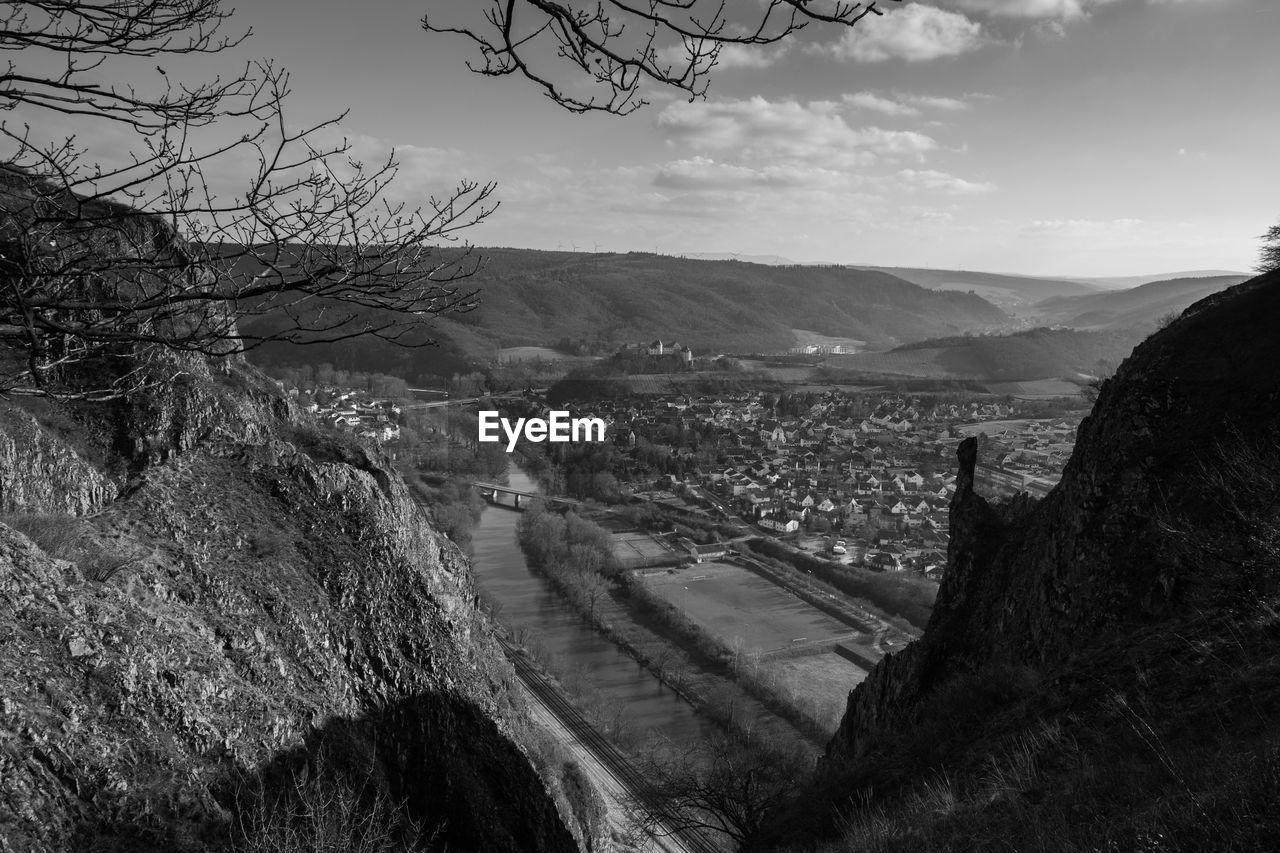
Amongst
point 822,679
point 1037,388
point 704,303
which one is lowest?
point 822,679

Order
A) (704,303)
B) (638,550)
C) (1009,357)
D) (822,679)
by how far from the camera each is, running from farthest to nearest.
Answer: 1. (704,303)
2. (1009,357)
3. (638,550)
4. (822,679)

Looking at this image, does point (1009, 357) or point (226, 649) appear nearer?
point (226, 649)

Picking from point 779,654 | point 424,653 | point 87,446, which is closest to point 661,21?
point 424,653

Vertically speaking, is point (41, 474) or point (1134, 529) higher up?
point (41, 474)

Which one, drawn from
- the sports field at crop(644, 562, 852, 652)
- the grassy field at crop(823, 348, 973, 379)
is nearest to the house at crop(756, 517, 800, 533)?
the sports field at crop(644, 562, 852, 652)

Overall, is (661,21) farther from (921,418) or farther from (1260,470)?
(921,418)

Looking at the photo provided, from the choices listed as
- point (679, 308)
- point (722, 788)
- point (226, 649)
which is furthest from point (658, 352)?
point (226, 649)

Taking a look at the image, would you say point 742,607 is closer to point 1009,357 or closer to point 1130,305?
point 1009,357

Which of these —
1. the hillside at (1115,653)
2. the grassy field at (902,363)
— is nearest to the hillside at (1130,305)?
the grassy field at (902,363)

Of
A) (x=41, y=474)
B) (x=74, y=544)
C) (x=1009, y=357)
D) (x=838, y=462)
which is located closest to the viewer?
(x=74, y=544)
